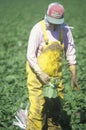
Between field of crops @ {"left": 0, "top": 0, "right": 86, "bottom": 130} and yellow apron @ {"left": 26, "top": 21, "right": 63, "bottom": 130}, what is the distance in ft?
3.16

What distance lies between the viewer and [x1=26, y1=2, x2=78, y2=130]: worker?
18.8 feet

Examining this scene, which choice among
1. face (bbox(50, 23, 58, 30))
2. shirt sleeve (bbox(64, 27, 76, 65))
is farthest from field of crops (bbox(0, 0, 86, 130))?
face (bbox(50, 23, 58, 30))

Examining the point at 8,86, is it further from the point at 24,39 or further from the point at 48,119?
the point at 24,39

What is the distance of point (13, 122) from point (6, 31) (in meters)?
11.2

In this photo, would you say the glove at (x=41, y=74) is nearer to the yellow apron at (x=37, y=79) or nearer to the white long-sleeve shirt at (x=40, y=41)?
the white long-sleeve shirt at (x=40, y=41)

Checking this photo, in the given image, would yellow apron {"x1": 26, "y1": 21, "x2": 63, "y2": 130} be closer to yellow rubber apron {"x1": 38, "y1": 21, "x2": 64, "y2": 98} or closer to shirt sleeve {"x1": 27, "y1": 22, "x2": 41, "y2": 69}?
yellow rubber apron {"x1": 38, "y1": 21, "x2": 64, "y2": 98}

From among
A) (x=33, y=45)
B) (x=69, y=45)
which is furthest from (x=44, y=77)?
(x=69, y=45)

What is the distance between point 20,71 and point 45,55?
4.54 m

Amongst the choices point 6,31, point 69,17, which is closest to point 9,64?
point 6,31

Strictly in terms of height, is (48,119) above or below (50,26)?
below

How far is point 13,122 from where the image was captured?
7.12m

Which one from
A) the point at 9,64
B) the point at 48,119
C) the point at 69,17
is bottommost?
the point at 69,17

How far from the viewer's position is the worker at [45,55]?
18.8 ft

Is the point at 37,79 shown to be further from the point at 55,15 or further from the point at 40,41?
the point at 55,15
